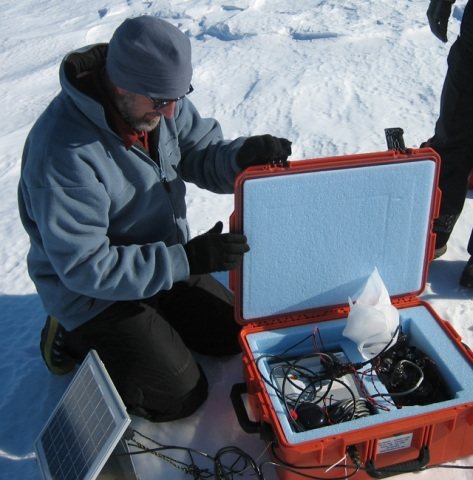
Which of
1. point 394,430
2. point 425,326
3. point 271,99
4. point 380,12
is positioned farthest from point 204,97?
point 394,430

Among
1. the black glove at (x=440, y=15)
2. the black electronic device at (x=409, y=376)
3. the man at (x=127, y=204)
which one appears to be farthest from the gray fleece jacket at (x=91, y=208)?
the black glove at (x=440, y=15)

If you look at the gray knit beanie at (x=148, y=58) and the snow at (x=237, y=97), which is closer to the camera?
the gray knit beanie at (x=148, y=58)

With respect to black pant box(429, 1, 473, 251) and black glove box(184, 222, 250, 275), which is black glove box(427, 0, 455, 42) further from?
black glove box(184, 222, 250, 275)

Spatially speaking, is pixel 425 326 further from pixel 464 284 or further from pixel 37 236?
pixel 37 236

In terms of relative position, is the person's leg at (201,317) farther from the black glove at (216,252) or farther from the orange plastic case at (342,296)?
the black glove at (216,252)

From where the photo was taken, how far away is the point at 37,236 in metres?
1.81

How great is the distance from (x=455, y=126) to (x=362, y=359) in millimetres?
1108

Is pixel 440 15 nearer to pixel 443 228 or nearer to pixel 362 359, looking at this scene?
pixel 443 228

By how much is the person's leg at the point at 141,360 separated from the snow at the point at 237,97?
3.5 inches

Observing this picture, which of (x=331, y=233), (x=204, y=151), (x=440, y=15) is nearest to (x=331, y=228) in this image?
(x=331, y=233)

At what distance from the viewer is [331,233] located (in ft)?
6.16

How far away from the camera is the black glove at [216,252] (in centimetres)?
173

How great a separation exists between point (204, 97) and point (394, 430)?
294 centimetres

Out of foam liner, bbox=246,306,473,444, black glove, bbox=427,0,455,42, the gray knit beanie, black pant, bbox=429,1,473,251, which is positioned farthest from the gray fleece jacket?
black glove, bbox=427,0,455,42
